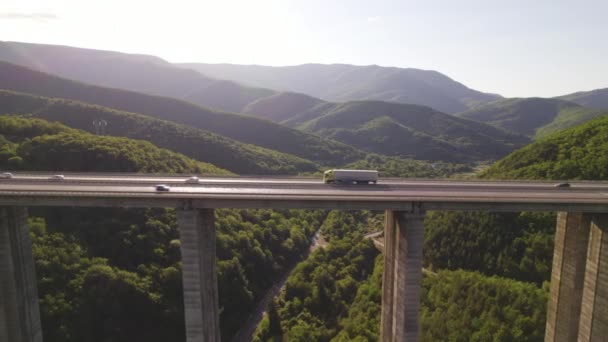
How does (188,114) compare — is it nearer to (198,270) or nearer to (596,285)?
(198,270)

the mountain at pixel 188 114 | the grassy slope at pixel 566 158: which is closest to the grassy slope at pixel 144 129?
the mountain at pixel 188 114

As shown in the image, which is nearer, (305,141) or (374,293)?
(374,293)

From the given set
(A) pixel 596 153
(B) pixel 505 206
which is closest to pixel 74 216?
(B) pixel 505 206

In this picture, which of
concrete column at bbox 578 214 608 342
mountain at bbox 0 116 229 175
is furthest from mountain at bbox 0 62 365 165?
concrete column at bbox 578 214 608 342

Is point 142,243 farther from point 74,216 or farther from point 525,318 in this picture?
point 525,318

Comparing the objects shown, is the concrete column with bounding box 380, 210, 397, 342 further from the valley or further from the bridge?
the valley
